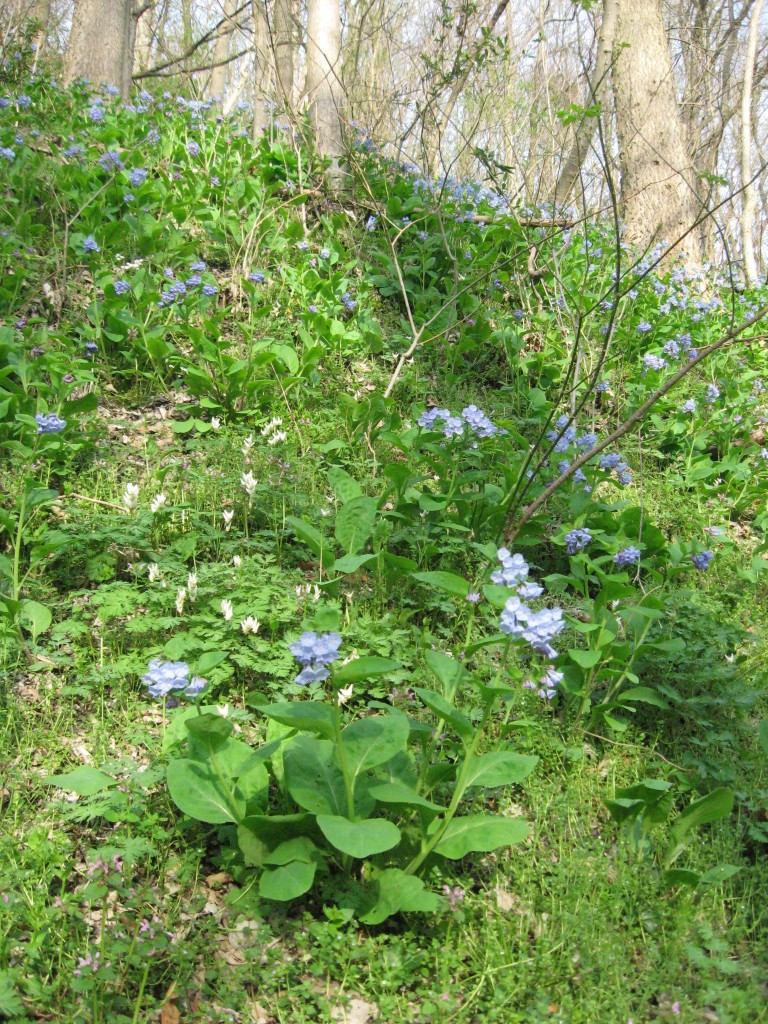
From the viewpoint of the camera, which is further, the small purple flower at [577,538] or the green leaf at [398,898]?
the small purple flower at [577,538]

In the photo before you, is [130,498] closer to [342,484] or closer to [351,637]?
[342,484]

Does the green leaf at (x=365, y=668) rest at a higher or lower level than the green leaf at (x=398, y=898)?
higher

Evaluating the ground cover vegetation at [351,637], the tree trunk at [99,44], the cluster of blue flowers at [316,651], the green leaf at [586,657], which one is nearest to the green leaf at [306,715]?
the ground cover vegetation at [351,637]

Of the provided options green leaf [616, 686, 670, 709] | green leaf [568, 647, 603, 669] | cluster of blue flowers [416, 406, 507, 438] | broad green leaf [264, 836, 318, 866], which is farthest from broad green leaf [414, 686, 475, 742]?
cluster of blue flowers [416, 406, 507, 438]

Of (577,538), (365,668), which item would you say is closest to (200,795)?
(365,668)

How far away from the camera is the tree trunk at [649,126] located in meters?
6.68

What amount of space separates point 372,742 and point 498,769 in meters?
0.30

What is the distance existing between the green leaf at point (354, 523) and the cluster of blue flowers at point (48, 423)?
1.20 m

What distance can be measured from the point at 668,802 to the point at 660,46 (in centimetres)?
670

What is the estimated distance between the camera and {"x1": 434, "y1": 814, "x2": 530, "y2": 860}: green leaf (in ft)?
5.88

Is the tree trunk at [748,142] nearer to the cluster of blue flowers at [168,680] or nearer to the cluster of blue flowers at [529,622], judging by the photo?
the cluster of blue flowers at [529,622]

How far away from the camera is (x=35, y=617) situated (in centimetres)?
247

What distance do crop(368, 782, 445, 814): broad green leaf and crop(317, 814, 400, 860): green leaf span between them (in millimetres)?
66

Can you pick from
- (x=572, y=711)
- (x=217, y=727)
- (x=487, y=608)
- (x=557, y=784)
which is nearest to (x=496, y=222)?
(x=487, y=608)
